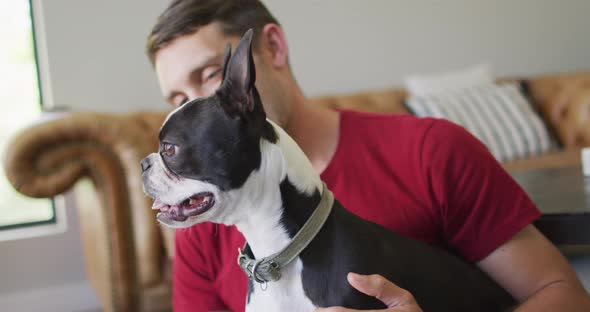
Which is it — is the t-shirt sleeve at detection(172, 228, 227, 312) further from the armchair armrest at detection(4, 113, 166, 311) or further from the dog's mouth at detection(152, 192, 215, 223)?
the armchair armrest at detection(4, 113, 166, 311)

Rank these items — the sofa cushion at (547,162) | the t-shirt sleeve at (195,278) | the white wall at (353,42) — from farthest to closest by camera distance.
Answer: the white wall at (353,42) → the sofa cushion at (547,162) → the t-shirt sleeve at (195,278)

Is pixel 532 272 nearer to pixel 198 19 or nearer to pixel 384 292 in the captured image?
pixel 384 292

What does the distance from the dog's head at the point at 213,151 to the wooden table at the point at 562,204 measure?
0.63m

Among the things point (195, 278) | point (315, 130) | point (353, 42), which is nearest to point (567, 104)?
point (353, 42)

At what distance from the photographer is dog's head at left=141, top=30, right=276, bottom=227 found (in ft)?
2.46

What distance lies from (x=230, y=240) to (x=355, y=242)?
1.08 ft

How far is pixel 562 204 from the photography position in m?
1.26

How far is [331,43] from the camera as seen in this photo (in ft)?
11.6

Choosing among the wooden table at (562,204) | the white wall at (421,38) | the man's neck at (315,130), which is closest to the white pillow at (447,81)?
the white wall at (421,38)

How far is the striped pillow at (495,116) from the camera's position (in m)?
3.12

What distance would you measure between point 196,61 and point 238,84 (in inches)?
11.9

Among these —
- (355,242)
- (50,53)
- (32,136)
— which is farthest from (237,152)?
(50,53)

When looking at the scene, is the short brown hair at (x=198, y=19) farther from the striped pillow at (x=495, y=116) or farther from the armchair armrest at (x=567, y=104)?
the armchair armrest at (x=567, y=104)

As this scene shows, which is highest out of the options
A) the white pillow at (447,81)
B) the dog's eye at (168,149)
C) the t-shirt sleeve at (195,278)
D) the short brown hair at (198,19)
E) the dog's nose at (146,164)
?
the short brown hair at (198,19)
